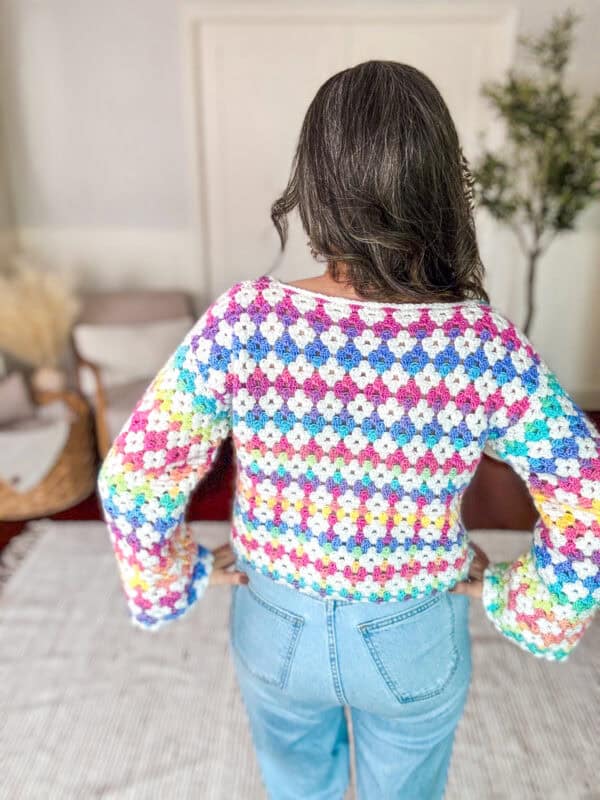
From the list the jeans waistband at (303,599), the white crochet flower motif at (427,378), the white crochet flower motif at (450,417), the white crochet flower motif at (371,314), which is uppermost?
the white crochet flower motif at (371,314)

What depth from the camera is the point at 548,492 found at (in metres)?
0.74

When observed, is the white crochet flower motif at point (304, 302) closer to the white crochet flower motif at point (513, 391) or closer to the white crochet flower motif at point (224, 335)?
the white crochet flower motif at point (224, 335)

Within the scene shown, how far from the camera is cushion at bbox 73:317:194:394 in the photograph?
2824 millimetres

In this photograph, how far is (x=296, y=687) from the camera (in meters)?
0.83

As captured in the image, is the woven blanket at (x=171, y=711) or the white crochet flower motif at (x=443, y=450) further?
the woven blanket at (x=171, y=711)

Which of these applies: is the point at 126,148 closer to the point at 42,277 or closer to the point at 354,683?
the point at 42,277

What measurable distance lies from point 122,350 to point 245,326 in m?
2.30

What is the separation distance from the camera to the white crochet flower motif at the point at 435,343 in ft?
2.18

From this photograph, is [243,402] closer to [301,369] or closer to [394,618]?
[301,369]

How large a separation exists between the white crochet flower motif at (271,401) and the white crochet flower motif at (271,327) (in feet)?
0.18

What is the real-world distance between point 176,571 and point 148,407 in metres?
0.28

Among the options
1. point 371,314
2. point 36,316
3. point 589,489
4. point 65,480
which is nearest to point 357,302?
point 371,314

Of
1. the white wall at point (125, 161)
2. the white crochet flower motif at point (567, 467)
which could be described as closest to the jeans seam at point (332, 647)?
the white crochet flower motif at point (567, 467)

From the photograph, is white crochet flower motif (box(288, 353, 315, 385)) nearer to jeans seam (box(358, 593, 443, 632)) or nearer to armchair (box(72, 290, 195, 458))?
jeans seam (box(358, 593, 443, 632))
